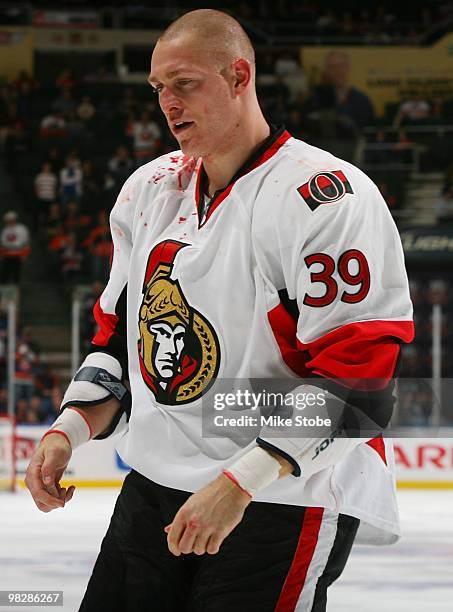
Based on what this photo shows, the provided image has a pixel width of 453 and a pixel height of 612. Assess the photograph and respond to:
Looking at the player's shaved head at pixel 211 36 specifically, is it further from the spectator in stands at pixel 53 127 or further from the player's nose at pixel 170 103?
the spectator in stands at pixel 53 127

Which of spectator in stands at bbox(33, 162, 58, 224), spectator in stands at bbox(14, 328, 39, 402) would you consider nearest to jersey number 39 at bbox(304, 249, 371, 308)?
spectator in stands at bbox(14, 328, 39, 402)

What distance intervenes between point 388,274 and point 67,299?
9.30m

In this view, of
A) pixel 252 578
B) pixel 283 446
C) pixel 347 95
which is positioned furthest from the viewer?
pixel 347 95

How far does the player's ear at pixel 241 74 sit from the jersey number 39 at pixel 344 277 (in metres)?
0.36

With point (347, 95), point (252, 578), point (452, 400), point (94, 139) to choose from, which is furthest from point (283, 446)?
point (347, 95)

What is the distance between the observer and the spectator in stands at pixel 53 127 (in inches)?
542

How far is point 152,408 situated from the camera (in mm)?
2002

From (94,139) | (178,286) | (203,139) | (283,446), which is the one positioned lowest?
(94,139)

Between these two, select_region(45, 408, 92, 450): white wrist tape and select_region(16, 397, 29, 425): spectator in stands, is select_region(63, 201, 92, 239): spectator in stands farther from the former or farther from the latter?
select_region(45, 408, 92, 450): white wrist tape

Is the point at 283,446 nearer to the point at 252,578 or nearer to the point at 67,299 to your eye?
the point at 252,578

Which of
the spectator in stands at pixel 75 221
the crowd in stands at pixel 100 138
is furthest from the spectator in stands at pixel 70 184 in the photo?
the spectator in stands at pixel 75 221

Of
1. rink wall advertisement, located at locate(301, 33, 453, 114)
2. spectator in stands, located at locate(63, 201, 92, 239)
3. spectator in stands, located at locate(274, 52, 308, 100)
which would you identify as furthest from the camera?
rink wall advertisement, located at locate(301, 33, 453, 114)

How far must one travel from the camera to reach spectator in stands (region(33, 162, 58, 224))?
1261 cm

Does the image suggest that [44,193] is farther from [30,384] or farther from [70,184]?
[30,384]
